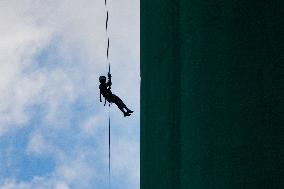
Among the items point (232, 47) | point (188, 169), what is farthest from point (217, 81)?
point (188, 169)

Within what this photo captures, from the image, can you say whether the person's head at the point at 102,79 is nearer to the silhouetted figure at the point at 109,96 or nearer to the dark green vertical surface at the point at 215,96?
the silhouetted figure at the point at 109,96

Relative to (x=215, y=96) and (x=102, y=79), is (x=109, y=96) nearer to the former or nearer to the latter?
(x=102, y=79)

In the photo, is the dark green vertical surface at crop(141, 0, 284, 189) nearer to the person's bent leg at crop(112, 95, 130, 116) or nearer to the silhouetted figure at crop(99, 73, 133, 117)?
the silhouetted figure at crop(99, 73, 133, 117)

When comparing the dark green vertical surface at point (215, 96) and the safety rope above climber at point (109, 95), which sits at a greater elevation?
the safety rope above climber at point (109, 95)

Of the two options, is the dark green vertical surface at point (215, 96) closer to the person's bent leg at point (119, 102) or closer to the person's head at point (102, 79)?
the person's head at point (102, 79)

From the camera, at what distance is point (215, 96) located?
5801mm

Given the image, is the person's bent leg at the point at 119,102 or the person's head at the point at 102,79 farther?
the person's bent leg at the point at 119,102

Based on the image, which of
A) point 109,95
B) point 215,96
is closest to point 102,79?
point 109,95

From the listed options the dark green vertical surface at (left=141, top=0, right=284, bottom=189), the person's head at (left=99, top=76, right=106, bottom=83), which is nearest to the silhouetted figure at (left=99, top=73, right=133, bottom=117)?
the person's head at (left=99, top=76, right=106, bottom=83)

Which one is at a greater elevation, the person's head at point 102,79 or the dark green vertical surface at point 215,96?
the person's head at point 102,79

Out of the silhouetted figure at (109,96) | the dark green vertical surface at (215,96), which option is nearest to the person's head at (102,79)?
the silhouetted figure at (109,96)

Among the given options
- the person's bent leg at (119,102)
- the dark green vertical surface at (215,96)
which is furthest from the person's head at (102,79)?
the dark green vertical surface at (215,96)

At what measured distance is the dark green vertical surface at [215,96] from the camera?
15.6 feet

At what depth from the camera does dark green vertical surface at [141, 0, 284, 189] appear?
4.77 m
